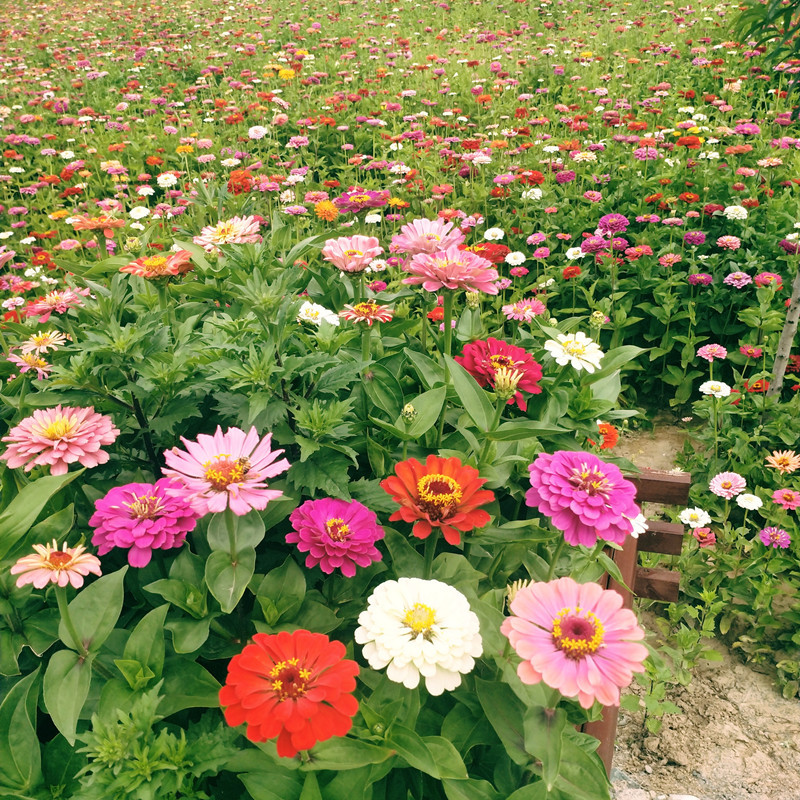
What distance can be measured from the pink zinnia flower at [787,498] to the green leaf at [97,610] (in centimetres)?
196

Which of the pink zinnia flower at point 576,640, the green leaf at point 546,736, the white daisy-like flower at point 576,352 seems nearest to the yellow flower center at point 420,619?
the pink zinnia flower at point 576,640

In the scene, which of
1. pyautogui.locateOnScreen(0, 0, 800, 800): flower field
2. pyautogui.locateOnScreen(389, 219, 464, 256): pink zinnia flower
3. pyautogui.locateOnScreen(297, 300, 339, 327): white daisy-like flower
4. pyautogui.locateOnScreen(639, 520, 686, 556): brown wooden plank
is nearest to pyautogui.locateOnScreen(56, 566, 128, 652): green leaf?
pyautogui.locateOnScreen(0, 0, 800, 800): flower field

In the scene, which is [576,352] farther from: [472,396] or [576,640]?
[576,640]

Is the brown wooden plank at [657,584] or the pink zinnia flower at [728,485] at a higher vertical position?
the pink zinnia flower at [728,485]

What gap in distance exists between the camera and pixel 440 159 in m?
4.25

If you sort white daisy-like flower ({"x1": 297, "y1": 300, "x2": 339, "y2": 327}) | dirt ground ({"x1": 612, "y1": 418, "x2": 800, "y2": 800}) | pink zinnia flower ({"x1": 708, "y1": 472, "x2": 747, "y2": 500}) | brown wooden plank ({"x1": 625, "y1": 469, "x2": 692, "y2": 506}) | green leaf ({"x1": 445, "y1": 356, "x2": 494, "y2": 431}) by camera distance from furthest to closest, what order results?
pink zinnia flower ({"x1": 708, "y1": 472, "x2": 747, "y2": 500})
brown wooden plank ({"x1": 625, "y1": 469, "x2": 692, "y2": 506})
dirt ground ({"x1": 612, "y1": 418, "x2": 800, "y2": 800})
white daisy-like flower ({"x1": 297, "y1": 300, "x2": 339, "y2": 327})
green leaf ({"x1": 445, "y1": 356, "x2": 494, "y2": 431})

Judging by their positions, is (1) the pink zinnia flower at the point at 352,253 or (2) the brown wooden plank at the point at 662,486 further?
(2) the brown wooden plank at the point at 662,486

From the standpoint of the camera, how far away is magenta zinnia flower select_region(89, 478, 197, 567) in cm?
103

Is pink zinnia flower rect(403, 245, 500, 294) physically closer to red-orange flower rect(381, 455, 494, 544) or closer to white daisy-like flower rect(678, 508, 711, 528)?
red-orange flower rect(381, 455, 494, 544)

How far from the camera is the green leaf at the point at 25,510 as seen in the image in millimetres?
1068

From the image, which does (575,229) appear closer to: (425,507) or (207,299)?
(207,299)

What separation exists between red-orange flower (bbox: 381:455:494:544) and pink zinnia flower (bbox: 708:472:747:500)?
1.52m

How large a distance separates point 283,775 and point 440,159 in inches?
154

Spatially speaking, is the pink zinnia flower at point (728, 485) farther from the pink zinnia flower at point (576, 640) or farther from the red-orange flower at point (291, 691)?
the red-orange flower at point (291, 691)
